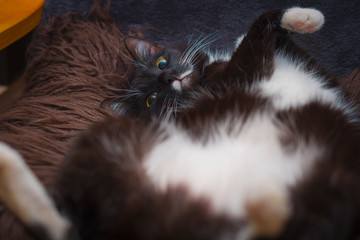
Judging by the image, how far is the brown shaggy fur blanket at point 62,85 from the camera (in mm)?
987

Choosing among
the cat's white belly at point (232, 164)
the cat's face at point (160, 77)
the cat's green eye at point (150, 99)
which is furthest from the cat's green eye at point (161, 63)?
the cat's white belly at point (232, 164)

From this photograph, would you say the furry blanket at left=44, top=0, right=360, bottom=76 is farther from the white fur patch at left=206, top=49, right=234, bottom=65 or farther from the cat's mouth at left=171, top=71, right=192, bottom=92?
the cat's mouth at left=171, top=71, right=192, bottom=92

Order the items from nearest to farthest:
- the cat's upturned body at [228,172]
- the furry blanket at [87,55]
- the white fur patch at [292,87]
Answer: the cat's upturned body at [228,172]
the white fur patch at [292,87]
the furry blanket at [87,55]

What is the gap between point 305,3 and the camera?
1.29m

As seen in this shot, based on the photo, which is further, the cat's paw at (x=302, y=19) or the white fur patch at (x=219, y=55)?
the white fur patch at (x=219, y=55)

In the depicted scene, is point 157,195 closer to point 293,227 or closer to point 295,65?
point 293,227

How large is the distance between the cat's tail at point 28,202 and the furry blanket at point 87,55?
0.26 m

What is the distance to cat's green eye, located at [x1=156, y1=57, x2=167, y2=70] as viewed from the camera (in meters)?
1.31

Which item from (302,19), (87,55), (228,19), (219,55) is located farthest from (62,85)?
(302,19)

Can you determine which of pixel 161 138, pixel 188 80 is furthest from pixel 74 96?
pixel 161 138

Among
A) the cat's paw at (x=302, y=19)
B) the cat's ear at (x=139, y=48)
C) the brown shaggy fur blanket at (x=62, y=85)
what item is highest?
the cat's paw at (x=302, y=19)

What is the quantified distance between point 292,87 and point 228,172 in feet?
1.31

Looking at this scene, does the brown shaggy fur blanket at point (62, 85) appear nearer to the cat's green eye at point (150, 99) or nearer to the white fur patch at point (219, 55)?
the cat's green eye at point (150, 99)

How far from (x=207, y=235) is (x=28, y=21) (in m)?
0.93
